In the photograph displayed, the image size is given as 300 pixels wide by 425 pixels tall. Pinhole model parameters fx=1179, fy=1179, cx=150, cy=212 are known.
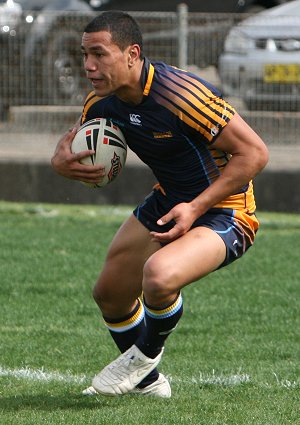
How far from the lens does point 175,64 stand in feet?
40.3

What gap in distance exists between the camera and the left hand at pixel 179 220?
5.24m

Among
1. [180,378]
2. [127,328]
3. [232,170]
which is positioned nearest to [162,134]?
[232,170]

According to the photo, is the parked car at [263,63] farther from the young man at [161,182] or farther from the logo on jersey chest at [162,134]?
the logo on jersey chest at [162,134]

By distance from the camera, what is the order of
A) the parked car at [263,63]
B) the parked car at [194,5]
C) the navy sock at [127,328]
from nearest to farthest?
the navy sock at [127,328], the parked car at [263,63], the parked car at [194,5]

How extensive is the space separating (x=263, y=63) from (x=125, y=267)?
742cm

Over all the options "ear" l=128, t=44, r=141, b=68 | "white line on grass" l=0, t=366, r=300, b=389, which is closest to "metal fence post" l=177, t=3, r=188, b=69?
"white line on grass" l=0, t=366, r=300, b=389

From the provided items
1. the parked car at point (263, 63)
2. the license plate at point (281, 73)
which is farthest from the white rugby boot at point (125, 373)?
the license plate at point (281, 73)

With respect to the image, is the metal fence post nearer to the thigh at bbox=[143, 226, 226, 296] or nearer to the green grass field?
the green grass field

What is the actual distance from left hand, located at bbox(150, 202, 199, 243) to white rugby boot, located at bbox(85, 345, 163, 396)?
0.62 m

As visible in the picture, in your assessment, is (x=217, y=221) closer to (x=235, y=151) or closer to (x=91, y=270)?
(x=235, y=151)

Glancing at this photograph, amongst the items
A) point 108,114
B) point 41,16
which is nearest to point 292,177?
point 41,16

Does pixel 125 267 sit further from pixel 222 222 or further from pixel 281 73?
pixel 281 73

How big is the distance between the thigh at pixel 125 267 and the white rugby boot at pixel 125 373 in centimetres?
27

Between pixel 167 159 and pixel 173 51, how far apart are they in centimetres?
696
